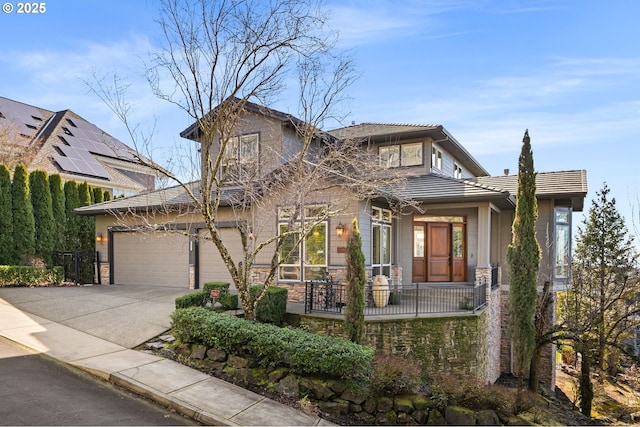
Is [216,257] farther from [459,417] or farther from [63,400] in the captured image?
[459,417]

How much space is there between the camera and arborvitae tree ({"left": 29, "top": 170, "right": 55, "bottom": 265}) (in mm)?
15727

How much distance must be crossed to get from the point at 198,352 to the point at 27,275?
949 centimetres

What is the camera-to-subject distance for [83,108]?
850 cm

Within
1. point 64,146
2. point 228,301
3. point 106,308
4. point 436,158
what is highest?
point 64,146

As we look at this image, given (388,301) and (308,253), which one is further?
(308,253)

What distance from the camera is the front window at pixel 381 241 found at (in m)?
11.9

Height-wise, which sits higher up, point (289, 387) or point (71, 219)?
point (71, 219)

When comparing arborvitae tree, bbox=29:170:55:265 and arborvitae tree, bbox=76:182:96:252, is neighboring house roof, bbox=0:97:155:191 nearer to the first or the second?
arborvitae tree, bbox=76:182:96:252

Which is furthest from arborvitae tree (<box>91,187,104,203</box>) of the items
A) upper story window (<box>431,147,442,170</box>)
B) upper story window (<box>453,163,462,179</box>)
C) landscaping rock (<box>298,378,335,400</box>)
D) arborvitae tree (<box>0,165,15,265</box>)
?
upper story window (<box>453,163,462,179</box>)

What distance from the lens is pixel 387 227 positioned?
12.9m

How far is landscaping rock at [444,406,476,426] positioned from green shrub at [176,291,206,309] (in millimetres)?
5918

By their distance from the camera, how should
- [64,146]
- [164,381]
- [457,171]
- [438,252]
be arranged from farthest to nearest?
[64,146]
[457,171]
[438,252]
[164,381]

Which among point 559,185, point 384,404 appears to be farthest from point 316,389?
point 559,185

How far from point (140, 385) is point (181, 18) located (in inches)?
258
